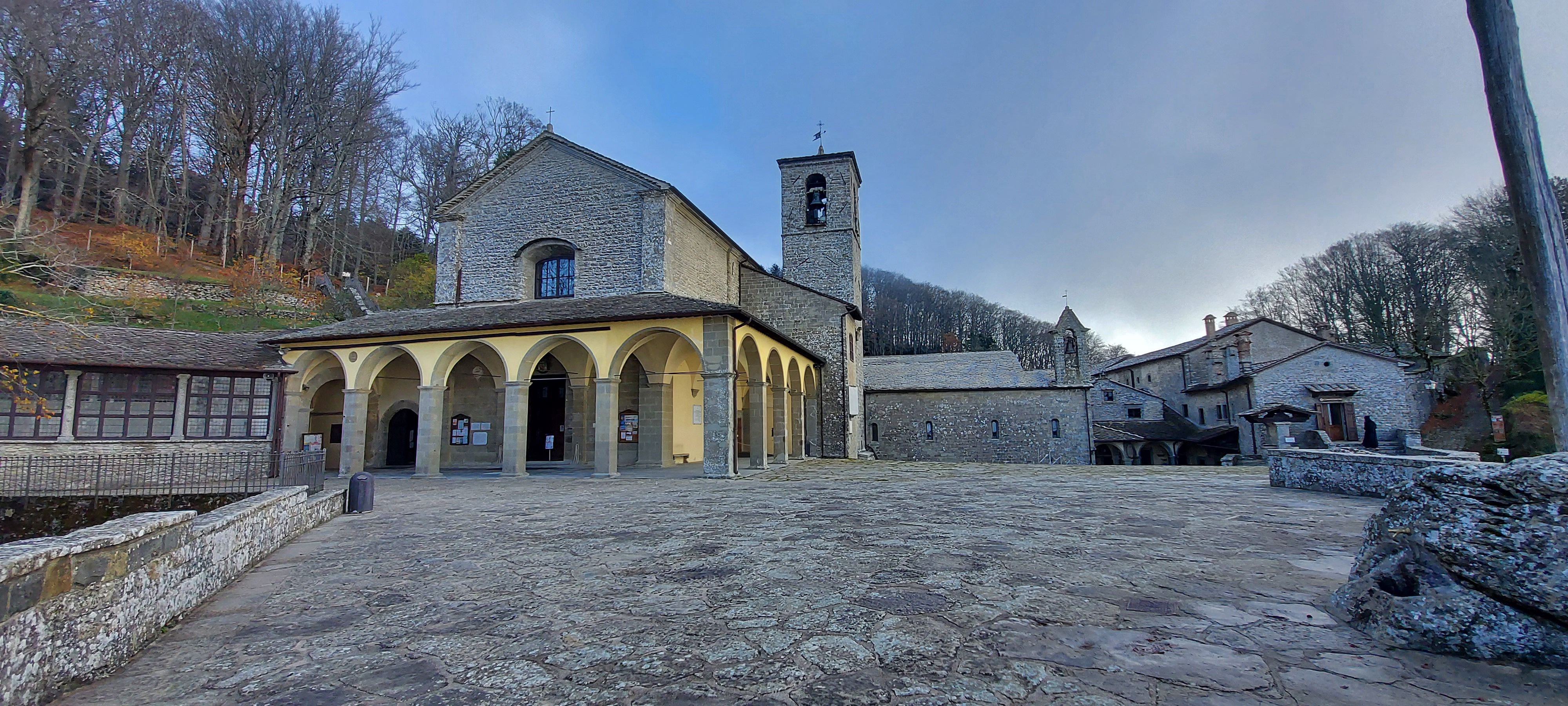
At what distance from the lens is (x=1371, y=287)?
30.2 metres

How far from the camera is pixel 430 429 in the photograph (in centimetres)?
1416

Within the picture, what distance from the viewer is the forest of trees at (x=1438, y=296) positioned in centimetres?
2186

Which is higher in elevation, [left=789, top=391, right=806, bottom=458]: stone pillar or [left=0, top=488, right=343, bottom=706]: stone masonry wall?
[left=789, top=391, right=806, bottom=458]: stone pillar

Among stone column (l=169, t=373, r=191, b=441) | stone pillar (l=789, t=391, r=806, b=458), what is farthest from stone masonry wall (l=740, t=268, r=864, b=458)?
stone column (l=169, t=373, r=191, b=441)

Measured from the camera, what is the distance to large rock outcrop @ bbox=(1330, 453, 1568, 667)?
2.51 m

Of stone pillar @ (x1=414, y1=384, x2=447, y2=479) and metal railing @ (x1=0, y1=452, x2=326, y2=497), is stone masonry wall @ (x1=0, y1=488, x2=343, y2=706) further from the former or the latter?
stone pillar @ (x1=414, y1=384, x2=447, y2=479)

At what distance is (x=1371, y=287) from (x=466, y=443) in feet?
134

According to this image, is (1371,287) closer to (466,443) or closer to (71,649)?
(466,443)

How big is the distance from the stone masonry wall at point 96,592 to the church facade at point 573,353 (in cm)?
918

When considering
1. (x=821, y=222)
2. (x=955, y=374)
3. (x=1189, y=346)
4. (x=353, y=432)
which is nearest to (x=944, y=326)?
(x=1189, y=346)

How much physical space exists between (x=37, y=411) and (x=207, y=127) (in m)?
21.0

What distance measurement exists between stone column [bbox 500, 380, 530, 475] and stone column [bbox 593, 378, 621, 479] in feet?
5.77

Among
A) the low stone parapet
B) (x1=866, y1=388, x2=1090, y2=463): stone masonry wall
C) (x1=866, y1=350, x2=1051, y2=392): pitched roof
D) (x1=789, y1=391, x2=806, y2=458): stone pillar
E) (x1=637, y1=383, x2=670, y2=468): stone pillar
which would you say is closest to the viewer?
the low stone parapet

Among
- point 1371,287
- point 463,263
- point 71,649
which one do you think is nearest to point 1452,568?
point 71,649
